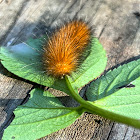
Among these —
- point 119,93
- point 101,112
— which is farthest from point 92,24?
point 101,112

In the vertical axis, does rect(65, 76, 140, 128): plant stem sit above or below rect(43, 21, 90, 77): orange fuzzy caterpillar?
below

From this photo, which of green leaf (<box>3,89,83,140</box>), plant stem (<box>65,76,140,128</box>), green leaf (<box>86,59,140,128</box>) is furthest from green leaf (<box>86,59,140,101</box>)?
green leaf (<box>3,89,83,140</box>)

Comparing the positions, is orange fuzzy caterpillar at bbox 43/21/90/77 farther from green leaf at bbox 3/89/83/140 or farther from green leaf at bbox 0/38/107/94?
green leaf at bbox 3/89/83/140

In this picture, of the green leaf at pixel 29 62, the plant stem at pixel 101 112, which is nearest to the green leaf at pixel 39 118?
the plant stem at pixel 101 112

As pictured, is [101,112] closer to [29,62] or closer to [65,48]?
[65,48]

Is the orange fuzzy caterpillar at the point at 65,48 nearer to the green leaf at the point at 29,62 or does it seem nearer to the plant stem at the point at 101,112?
the green leaf at the point at 29,62
